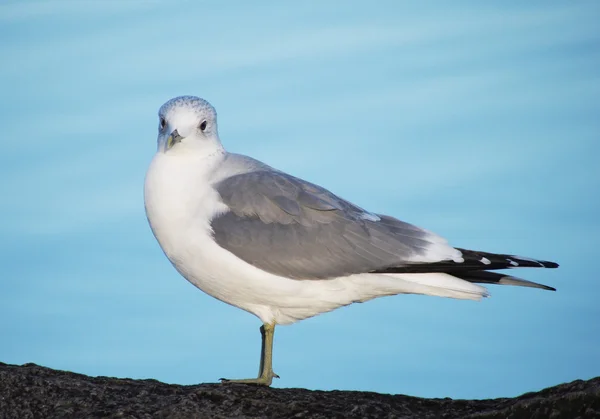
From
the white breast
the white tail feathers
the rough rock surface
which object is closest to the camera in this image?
the rough rock surface

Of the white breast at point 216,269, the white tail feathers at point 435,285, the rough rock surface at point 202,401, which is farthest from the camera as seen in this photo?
the white tail feathers at point 435,285

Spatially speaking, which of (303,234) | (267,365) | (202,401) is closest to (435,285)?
(303,234)

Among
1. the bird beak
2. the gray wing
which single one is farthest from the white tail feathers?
the bird beak

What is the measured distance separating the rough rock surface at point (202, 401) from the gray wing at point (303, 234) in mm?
897

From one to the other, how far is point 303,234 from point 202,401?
146 cm

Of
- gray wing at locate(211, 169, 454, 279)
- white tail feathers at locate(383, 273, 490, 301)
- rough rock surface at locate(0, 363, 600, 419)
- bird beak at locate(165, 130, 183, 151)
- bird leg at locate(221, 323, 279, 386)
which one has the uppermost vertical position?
bird beak at locate(165, 130, 183, 151)

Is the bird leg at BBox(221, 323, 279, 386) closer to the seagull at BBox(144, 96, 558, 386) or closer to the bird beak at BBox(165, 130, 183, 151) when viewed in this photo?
the seagull at BBox(144, 96, 558, 386)

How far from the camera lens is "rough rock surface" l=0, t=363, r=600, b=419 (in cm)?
598

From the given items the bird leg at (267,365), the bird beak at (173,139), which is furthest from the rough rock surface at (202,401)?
the bird beak at (173,139)

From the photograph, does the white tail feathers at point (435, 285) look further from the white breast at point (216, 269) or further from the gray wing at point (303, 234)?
the gray wing at point (303, 234)

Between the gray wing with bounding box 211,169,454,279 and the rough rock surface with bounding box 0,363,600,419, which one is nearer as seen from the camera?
the rough rock surface with bounding box 0,363,600,419

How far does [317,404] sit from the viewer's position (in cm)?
626

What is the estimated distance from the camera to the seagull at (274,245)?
6.75 m

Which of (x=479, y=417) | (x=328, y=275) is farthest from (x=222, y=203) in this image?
(x=479, y=417)
